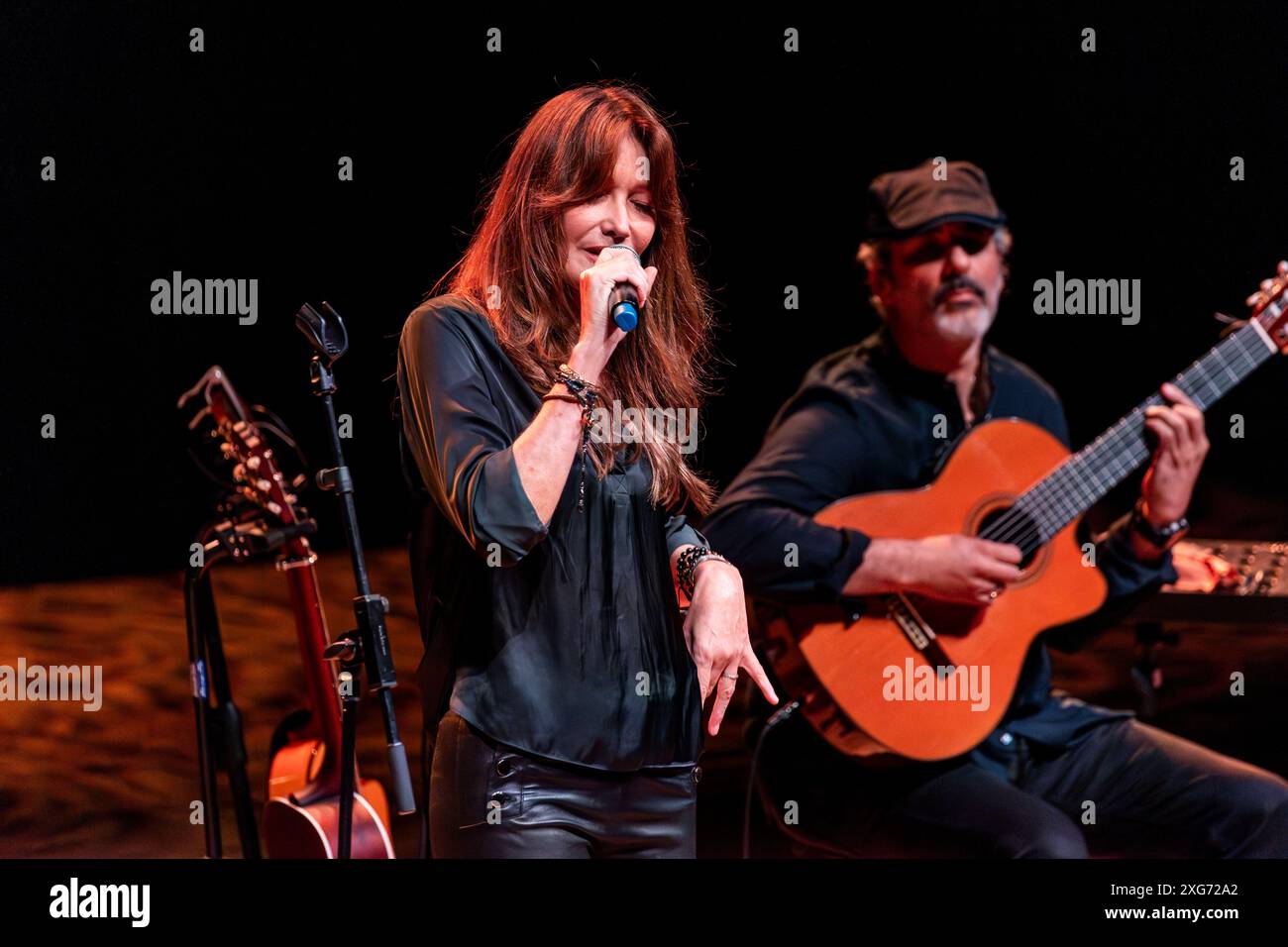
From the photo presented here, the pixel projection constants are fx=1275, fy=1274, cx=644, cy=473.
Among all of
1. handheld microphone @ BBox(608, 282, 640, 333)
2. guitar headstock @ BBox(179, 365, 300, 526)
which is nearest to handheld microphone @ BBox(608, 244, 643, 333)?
handheld microphone @ BBox(608, 282, 640, 333)

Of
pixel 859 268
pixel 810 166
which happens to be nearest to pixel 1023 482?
pixel 859 268

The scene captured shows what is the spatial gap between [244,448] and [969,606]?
150 cm

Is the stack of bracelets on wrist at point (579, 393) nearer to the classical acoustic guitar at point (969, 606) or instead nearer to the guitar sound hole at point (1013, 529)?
the classical acoustic guitar at point (969, 606)

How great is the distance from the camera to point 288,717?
2539 mm

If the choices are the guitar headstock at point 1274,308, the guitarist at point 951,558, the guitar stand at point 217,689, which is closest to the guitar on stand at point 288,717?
the guitar stand at point 217,689

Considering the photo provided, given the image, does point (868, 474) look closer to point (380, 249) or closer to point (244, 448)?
point (380, 249)

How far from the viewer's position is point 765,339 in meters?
2.75

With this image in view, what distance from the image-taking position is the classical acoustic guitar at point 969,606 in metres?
2.53

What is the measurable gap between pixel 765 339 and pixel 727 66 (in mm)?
611

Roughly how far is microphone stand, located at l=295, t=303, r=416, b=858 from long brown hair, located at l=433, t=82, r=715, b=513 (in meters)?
0.28

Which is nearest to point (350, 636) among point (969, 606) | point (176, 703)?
point (176, 703)

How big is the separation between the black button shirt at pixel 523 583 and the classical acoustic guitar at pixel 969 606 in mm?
944

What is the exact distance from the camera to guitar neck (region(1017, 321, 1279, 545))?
2.63m
